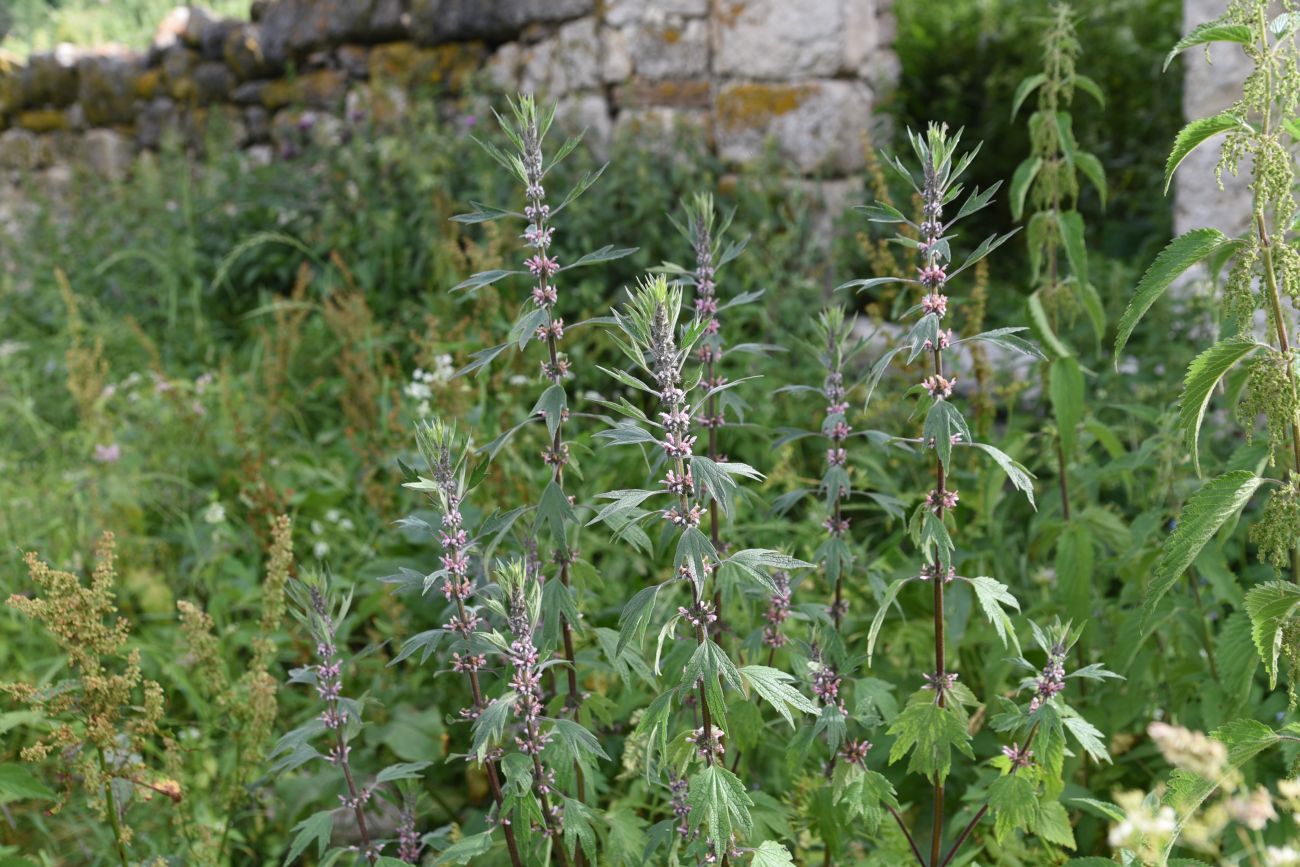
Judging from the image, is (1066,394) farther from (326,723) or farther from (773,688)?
(326,723)

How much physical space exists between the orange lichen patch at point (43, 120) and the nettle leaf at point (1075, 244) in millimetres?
7861

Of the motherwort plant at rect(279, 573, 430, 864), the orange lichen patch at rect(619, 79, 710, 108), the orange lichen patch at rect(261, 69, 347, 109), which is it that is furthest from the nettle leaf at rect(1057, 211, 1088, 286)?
the orange lichen patch at rect(261, 69, 347, 109)

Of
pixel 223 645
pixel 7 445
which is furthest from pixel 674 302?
pixel 7 445

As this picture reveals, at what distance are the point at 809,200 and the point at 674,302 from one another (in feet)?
12.4

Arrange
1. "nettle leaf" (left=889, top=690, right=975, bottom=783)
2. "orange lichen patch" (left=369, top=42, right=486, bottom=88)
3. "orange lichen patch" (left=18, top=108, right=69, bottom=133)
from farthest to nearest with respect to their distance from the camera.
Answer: "orange lichen patch" (left=18, top=108, right=69, bottom=133) < "orange lichen patch" (left=369, top=42, right=486, bottom=88) < "nettle leaf" (left=889, top=690, right=975, bottom=783)

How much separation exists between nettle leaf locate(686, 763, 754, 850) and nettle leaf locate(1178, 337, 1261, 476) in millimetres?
777

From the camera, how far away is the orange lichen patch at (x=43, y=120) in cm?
817

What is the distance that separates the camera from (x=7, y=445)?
4734 millimetres

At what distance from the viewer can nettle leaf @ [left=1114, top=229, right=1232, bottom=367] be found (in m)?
1.58

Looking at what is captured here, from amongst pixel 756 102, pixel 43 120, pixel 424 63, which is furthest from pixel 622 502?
pixel 43 120

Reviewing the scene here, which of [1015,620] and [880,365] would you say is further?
[1015,620]

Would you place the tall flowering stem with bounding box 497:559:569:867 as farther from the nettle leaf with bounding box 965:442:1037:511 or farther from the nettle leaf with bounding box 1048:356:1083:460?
the nettle leaf with bounding box 1048:356:1083:460

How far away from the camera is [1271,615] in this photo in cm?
156

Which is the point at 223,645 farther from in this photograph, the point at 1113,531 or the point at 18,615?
the point at 1113,531
